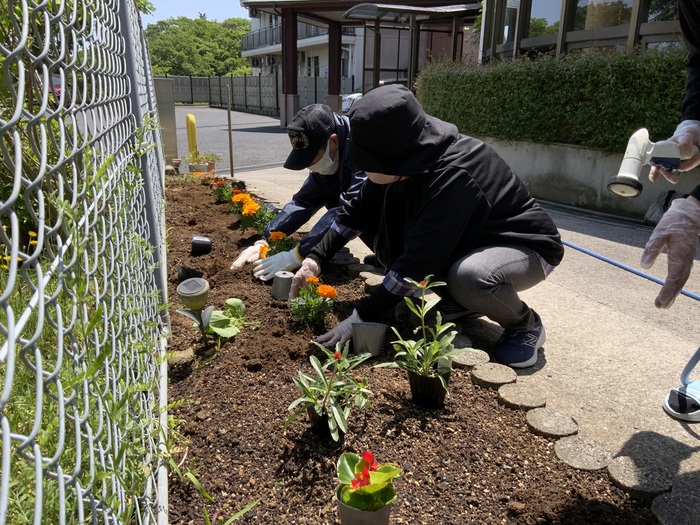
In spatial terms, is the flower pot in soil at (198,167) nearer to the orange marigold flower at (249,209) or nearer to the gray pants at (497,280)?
the orange marigold flower at (249,209)

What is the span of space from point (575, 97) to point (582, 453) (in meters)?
5.41

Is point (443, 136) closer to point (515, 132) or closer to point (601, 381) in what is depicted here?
point (601, 381)

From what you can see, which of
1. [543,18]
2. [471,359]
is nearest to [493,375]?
[471,359]

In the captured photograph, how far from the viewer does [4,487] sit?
50 centimetres

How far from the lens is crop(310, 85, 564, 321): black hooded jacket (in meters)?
2.26

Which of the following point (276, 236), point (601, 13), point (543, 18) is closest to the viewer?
point (276, 236)

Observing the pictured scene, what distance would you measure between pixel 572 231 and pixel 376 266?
A: 262cm

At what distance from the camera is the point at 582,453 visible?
5.92 feet

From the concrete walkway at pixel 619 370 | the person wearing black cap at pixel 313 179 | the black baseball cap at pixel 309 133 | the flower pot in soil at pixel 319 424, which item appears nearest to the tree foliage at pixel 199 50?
the person wearing black cap at pixel 313 179

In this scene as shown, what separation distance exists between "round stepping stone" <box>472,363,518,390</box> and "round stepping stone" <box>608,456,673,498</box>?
→ 527 millimetres

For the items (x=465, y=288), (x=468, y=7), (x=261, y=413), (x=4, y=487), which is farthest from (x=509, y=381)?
(x=468, y=7)

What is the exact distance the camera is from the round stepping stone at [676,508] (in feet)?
5.04

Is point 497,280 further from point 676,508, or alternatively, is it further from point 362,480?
point 362,480

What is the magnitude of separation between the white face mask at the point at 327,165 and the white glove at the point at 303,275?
804 mm
